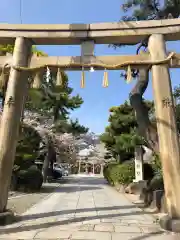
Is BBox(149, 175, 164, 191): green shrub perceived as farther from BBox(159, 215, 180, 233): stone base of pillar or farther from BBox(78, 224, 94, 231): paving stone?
BBox(78, 224, 94, 231): paving stone

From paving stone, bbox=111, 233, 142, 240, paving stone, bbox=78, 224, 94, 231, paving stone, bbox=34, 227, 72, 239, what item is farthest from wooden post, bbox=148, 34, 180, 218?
paving stone, bbox=34, 227, 72, 239

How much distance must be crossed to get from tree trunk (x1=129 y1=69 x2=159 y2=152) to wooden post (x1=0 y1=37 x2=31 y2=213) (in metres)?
3.98

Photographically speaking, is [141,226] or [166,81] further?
[166,81]

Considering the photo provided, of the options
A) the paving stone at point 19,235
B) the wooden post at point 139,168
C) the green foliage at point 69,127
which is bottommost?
the paving stone at point 19,235

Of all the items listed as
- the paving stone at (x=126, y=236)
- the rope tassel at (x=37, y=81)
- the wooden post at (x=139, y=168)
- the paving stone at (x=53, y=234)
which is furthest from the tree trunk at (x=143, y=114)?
the wooden post at (x=139, y=168)

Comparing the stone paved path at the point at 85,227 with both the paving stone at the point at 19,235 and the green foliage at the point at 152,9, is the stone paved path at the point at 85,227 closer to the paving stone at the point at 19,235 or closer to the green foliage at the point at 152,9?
the paving stone at the point at 19,235

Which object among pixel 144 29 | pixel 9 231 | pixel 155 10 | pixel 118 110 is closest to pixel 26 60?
pixel 144 29

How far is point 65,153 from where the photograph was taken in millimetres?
27453

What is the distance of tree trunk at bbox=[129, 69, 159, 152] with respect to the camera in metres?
8.54

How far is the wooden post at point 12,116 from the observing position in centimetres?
659

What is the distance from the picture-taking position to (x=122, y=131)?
20.9 meters

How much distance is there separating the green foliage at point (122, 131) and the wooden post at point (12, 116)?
11.1 meters

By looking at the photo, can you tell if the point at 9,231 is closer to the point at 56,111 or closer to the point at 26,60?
the point at 26,60

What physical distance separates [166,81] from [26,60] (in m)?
4.04
